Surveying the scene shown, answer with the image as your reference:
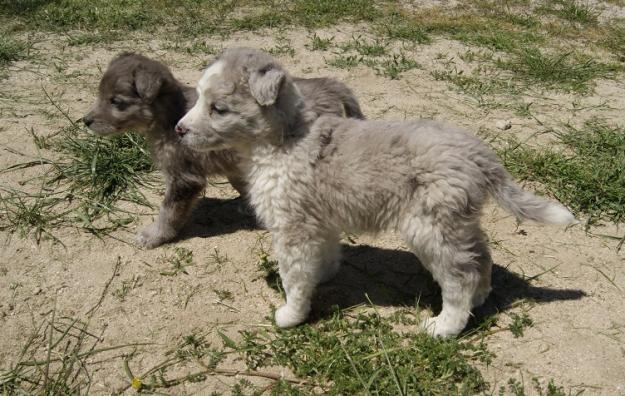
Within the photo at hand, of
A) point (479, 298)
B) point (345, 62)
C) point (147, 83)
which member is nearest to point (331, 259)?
point (479, 298)

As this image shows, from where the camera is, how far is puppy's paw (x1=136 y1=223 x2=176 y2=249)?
5.14 meters

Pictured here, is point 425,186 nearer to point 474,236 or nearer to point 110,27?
point 474,236

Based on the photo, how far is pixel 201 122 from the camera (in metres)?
3.94

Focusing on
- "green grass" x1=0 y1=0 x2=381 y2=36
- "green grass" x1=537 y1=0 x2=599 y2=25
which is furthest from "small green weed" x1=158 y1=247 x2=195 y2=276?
"green grass" x1=537 y1=0 x2=599 y2=25

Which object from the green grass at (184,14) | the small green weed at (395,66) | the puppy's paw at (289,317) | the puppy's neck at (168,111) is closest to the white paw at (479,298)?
the puppy's paw at (289,317)

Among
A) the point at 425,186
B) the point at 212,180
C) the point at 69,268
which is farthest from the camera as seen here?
the point at 212,180

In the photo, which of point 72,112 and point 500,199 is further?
point 72,112

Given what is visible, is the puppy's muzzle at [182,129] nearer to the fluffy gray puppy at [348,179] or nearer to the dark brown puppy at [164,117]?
the fluffy gray puppy at [348,179]

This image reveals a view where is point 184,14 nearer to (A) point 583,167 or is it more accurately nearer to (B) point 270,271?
(B) point 270,271

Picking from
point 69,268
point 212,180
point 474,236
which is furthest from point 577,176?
point 69,268

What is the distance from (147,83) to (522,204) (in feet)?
10.4

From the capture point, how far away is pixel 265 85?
3740 mm

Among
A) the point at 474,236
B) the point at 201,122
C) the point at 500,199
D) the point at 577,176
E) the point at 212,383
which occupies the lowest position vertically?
the point at 212,383

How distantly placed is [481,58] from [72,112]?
231 inches
